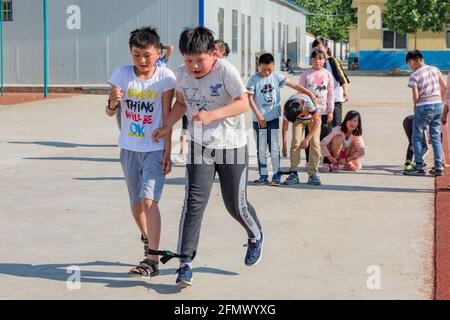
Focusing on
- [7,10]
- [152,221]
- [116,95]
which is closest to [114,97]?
[116,95]

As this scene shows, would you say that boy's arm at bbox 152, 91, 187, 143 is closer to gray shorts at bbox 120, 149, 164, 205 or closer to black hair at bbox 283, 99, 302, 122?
gray shorts at bbox 120, 149, 164, 205

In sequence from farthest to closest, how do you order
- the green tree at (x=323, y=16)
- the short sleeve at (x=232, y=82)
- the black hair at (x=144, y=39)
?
the green tree at (x=323, y=16) < the black hair at (x=144, y=39) < the short sleeve at (x=232, y=82)

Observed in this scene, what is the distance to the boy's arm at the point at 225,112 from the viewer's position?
629cm

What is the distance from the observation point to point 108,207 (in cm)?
994

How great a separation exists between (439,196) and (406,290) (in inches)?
172

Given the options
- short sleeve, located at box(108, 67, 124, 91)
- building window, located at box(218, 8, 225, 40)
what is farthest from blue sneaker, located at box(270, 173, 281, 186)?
building window, located at box(218, 8, 225, 40)

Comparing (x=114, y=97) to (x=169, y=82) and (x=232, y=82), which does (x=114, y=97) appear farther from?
(x=232, y=82)

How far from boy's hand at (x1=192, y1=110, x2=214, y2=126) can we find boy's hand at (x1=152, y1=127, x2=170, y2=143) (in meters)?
0.50

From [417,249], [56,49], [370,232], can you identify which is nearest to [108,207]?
[370,232]

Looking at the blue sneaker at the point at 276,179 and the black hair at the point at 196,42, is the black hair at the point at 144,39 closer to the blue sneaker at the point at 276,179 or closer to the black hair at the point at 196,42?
the black hair at the point at 196,42

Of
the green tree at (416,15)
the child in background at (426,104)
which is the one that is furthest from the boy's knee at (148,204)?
the green tree at (416,15)

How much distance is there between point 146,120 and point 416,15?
5356 cm

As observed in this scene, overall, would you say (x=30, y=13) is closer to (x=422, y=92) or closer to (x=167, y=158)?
(x=422, y=92)

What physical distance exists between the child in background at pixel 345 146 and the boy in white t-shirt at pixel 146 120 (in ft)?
20.4
